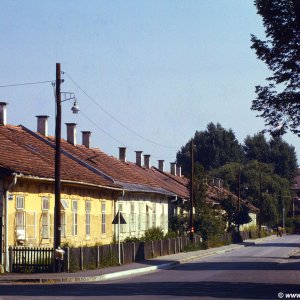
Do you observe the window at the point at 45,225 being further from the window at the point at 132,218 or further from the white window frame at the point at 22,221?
the window at the point at 132,218

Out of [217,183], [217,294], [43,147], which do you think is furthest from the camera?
[217,183]

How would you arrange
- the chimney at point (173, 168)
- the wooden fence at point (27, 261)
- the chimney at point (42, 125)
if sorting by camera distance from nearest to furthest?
the wooden fence at point (27, 261) < the chimney at point (42, 125) < the chimney at point (173, 168)

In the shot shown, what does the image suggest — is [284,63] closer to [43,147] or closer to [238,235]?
[43,147]

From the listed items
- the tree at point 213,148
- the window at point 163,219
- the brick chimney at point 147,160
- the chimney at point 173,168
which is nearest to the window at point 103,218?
the window at point 163,219

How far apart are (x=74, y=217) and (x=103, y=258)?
3.33m

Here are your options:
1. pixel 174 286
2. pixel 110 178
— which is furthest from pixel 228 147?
pixel 174 286

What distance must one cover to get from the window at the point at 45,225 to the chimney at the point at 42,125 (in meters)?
14.4

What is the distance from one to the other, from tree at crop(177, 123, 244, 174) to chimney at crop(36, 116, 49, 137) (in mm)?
90296

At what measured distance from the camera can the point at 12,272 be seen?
2986cm

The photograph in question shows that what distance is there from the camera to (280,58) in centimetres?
2733

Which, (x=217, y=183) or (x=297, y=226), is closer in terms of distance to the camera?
(x=217, y=183)

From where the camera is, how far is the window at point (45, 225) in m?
33.3

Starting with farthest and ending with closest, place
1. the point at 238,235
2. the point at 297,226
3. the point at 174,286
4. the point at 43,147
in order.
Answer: the point at 297,226 < the point at 238,235 < the point at 43,147 < the point at 174,286

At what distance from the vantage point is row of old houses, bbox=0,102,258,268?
30344mm
